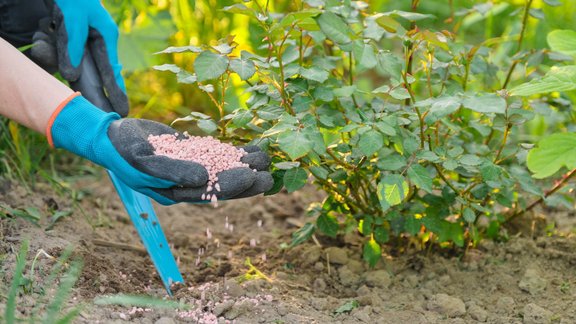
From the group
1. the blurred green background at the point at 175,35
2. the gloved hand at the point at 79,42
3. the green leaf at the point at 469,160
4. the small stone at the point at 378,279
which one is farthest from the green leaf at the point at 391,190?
the blurred green background at the point at 175,35

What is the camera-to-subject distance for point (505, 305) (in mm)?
1752

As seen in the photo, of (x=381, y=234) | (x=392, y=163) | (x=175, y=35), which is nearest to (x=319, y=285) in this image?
(x=381, y=234)

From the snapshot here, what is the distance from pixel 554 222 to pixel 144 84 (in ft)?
5.52

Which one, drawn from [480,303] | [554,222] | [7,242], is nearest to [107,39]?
[7,242]

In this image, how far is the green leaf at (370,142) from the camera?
151 cm

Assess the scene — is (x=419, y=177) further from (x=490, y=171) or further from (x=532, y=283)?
(x=532, y=283)

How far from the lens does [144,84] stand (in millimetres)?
2994

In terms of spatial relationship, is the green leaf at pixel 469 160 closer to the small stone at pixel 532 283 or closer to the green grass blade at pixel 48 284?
the small stone at pixel 532 283

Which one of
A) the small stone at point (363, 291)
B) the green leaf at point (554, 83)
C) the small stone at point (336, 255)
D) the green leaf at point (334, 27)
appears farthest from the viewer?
the small stone at point (336, 255)

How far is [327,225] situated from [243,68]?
1.70 feet

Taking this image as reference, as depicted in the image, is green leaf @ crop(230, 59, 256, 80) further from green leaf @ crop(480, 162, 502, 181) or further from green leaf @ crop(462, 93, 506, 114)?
green leaf @ crop(480, 162, 502, 181)

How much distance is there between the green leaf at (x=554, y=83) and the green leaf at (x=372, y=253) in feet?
1.97

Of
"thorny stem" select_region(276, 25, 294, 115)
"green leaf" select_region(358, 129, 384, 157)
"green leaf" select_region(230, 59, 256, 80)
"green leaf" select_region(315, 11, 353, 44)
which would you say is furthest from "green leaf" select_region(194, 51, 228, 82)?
"green leaf" select_region(358, 129, 384, 157)

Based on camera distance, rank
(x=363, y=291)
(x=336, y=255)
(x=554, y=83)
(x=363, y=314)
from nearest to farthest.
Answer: (x=554, y=83) < (x=363, y=314) < (x=363, y=291) < (x=336, y=255)
